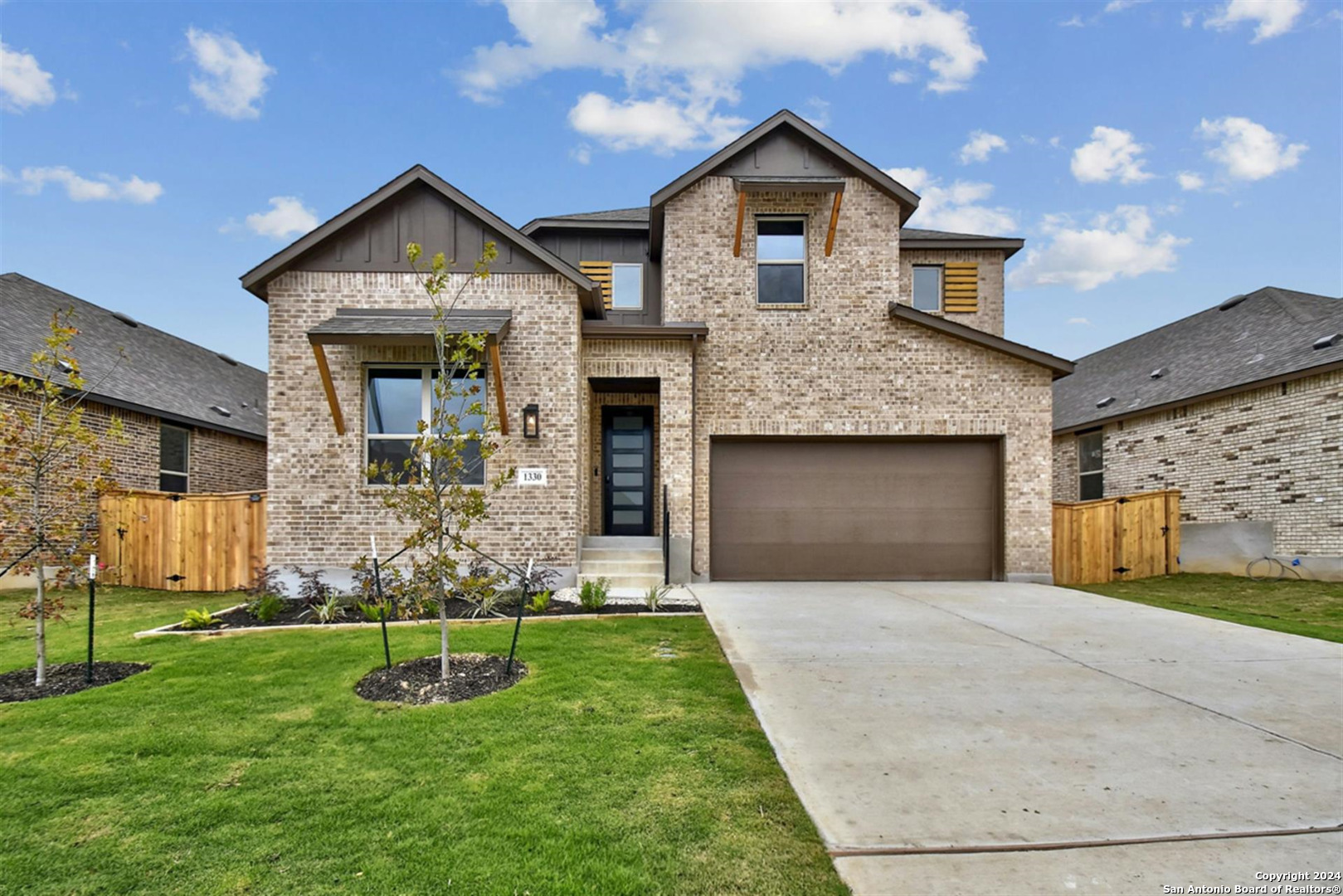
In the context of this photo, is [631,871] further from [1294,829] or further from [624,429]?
[624,429]

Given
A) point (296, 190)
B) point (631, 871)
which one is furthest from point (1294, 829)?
point (296, 190)

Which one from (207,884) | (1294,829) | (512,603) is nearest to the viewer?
(207,884)

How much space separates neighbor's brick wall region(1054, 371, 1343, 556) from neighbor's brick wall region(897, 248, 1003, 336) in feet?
12.3

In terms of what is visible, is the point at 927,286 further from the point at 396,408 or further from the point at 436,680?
the point at 436,680

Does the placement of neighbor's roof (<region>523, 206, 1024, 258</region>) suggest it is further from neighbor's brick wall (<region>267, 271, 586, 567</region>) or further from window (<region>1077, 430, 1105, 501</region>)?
neighbor's brick wall (<region>267, 271, 586, 567</region>)

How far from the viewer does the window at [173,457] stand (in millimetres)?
12656

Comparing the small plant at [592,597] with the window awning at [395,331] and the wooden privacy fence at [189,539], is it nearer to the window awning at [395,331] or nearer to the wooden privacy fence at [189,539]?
the window awning at [395,331]

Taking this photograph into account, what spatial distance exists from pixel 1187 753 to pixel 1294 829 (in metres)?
0.81

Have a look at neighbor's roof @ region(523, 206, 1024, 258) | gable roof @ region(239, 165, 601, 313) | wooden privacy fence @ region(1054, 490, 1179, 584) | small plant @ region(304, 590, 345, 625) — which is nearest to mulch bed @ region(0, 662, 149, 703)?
small plant @ region(304, 590, 345, 625)

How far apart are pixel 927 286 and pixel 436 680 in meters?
13.5

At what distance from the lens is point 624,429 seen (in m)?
11.9

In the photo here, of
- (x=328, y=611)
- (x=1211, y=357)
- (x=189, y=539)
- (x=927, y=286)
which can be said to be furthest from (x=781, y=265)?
(x=189, y=539)

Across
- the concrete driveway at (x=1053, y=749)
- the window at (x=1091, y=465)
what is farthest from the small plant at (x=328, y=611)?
the window at (x=1091, y=465)

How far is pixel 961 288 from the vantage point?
14.4m
